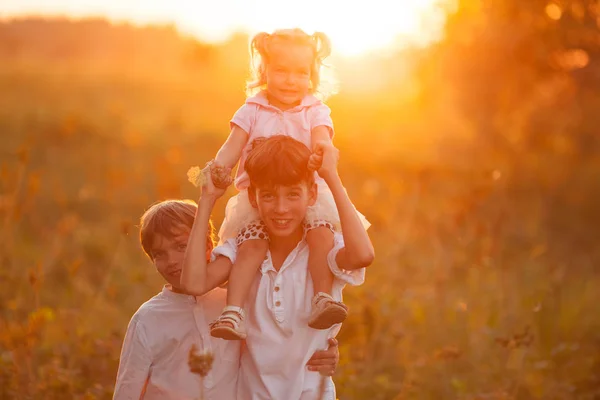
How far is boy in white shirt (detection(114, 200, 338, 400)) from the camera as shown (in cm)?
348

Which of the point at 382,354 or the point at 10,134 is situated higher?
the point at 10,134

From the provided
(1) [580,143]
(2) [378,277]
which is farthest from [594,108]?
(2) [378,277]

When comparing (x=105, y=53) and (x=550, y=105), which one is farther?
(x=105, y=53)

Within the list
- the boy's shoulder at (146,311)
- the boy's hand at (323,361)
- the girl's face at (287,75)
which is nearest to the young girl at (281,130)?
the girl's face at (287,75)

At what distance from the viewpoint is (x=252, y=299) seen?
3.46m

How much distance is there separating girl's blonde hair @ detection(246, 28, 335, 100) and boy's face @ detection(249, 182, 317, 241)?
58cm

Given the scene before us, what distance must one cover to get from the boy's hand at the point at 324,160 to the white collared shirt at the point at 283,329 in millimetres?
331

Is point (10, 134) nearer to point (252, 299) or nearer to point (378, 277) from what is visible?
point (378, 277)

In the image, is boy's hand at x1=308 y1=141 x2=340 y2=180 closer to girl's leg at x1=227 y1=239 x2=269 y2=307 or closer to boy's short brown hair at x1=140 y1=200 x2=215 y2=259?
girl's leg at x1=227 y1=239 x2=269 y2=307

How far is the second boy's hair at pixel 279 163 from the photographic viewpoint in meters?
3.28

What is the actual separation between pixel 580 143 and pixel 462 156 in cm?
255

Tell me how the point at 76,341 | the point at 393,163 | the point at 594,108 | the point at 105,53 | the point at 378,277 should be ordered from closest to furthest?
the point at 76,341 → the point at 378,277 → the point at 594,108 → the point at 393,163 → the point at 105,53

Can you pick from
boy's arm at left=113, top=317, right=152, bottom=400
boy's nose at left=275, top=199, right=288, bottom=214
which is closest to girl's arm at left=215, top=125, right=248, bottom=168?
boy's nose at left=275, top=199, right=288, bottom=214

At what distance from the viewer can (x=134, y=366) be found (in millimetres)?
3490
